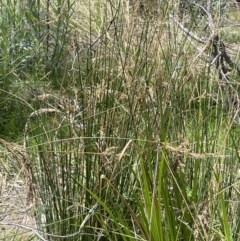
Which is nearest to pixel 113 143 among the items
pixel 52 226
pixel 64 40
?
pixel 52 226

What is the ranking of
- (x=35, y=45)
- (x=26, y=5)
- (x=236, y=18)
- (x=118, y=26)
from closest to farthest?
(x=118, y=26), (x=35, y=45), (x=26, y=5), (x=236, y=18)

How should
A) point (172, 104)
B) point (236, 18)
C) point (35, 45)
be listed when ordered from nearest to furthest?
point (172, 104) < point (35, 45) < point (236, 18)

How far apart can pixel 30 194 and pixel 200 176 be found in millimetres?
737

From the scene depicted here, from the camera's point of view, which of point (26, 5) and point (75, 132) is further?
point (26, 5)

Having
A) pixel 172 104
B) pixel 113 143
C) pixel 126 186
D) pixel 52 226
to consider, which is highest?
pixel 172 104

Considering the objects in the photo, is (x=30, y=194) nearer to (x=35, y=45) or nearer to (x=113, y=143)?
(x=113, y=143)

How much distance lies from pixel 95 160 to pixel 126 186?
0.56 feet

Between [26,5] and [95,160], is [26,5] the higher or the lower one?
the higher one

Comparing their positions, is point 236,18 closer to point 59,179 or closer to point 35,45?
point 35,45

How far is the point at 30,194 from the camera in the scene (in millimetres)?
1920

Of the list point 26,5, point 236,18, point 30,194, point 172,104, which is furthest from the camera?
point 236,18

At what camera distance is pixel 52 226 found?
245cm

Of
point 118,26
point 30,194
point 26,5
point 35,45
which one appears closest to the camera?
point 30,194

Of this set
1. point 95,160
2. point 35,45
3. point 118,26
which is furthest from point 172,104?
point 35,45
